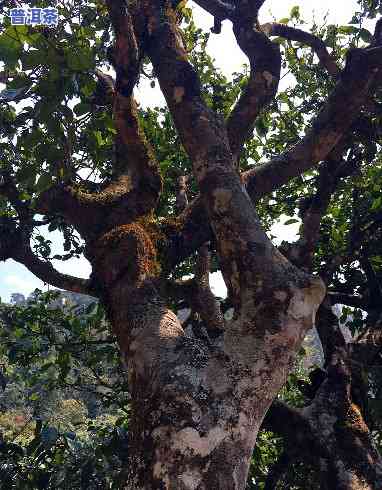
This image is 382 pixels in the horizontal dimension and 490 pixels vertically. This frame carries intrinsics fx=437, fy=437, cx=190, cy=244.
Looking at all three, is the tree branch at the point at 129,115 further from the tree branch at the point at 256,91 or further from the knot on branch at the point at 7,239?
the knot on branch at the point at 7,239

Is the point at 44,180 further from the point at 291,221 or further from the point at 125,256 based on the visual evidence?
the point at 291,221

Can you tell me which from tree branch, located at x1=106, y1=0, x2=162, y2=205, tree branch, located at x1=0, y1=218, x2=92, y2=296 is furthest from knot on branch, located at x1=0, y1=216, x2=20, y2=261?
tree branch, located at x1=106, y1=0, x2=162, y2=205

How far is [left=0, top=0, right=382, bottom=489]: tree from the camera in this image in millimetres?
1831

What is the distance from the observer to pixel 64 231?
5.87m

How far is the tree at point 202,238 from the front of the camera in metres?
1.83

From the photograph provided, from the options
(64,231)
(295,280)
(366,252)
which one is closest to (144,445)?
(295,280)

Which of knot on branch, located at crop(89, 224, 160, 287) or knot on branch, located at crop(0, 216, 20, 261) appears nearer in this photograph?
knot on branch, located at crop(89, 224, 160, 287)

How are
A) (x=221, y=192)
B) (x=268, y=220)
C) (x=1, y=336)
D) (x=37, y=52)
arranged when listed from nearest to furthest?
1. (x=37, y=52)
2. (x=221, y=192)
3. (x=1, y=336)
4. (x=268, y=220)

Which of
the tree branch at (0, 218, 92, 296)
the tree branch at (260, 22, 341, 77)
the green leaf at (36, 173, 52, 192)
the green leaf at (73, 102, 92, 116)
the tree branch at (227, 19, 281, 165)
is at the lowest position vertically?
the green leaf at (36, 173, 52, 192)

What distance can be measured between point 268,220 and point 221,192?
484 centimetres

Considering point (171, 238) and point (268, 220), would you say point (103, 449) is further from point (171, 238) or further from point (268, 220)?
point (268, 220)

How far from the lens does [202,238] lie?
363 cm

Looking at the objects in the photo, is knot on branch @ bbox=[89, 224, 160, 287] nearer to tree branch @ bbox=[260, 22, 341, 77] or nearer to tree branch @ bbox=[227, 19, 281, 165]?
tree branch @ bbox=[227, 19, 281, 165]

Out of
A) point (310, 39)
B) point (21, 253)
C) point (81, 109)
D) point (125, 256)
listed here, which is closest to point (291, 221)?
point (310, 39)
